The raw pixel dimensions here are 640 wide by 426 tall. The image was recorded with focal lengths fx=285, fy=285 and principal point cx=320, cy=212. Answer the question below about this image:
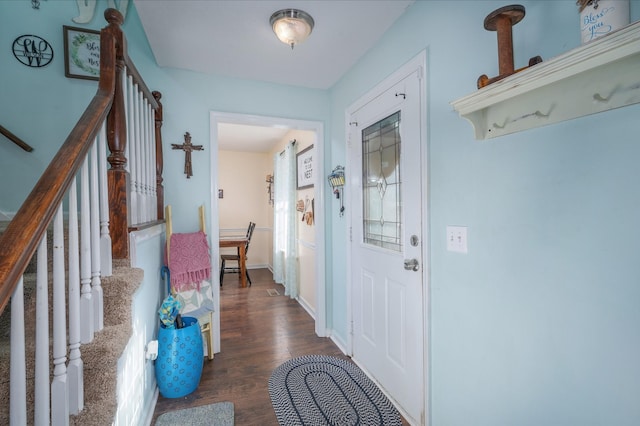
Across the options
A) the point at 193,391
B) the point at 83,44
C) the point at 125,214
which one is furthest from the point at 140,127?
the point at 193,391

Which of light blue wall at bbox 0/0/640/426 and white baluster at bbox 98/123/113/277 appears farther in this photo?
white baluster at bbox 98/123/113/277

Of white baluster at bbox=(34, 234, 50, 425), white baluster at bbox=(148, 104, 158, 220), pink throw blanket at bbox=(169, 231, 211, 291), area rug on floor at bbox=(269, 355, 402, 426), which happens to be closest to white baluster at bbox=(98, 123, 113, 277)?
white baluster at bbox=(34, 234, 50, 425)

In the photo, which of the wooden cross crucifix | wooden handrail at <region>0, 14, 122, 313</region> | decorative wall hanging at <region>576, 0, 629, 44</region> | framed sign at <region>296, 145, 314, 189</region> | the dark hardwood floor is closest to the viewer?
wooden handrail at <region>0, 14, 122, 313</region>

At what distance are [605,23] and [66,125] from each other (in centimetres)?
301

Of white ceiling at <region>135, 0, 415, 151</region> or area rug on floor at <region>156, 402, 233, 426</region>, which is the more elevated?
white ceiling at <region>135, 0, 415, 151</region>

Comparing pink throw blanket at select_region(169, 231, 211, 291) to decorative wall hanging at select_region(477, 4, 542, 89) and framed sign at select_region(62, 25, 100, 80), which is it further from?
decorative wall hanging at select_region(477, 4, 542, 89)

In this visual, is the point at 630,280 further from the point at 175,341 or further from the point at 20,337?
the point at 175,341

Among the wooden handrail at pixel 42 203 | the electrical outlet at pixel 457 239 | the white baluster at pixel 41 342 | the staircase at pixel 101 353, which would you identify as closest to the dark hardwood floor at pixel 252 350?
the staircase at pixel 101 353

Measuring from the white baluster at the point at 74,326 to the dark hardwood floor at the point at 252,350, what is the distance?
113 centimetres

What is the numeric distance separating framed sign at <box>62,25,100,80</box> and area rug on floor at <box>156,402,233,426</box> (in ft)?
8.11

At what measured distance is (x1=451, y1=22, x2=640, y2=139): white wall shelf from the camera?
27.1 inches

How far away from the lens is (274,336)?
291 centimetres

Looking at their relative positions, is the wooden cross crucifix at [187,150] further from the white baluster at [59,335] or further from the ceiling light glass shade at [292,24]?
the white baluster at [59,335]

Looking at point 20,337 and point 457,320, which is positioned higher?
point 20,337
